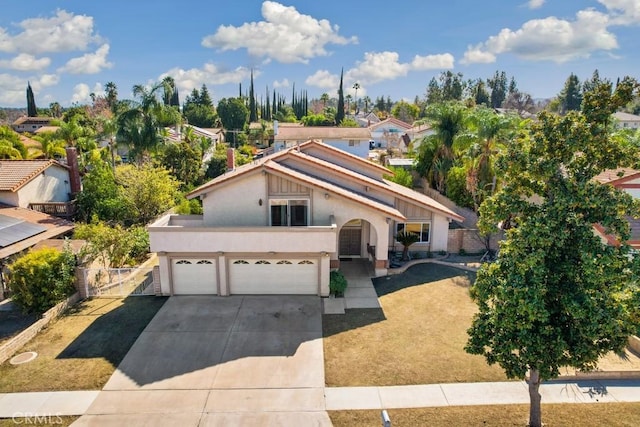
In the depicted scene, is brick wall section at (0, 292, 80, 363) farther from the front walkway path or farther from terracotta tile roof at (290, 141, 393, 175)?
Result: terracotta tile roof at (290, 141, 393, 175)

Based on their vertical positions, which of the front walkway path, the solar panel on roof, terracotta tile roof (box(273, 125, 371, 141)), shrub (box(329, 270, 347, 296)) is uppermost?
terracotta tile roof (box(273, 125, 371, 141))

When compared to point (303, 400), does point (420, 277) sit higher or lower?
higher

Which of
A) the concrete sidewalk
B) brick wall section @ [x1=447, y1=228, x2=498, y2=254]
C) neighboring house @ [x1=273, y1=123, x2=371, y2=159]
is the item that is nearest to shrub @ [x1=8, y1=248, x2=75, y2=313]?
the concrete sidewalk

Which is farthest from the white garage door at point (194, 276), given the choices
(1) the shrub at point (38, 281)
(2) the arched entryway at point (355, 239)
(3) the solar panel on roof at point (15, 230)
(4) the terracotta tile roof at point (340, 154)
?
(4) the terracotta tile roof at point (340, 154)

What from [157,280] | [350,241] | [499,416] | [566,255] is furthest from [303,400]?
[350,241]

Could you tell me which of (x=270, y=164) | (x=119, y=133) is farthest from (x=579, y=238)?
(x=119, y=133)

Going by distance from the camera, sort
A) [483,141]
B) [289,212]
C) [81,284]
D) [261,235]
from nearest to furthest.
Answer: [261,235]
[81,284]
[289,212]
[483,141]

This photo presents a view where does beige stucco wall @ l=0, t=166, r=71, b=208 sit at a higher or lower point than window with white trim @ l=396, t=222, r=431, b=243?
higher

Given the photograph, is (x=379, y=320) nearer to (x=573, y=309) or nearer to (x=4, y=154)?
(x=573, y=309)

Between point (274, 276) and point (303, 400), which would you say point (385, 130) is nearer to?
point (274, 276)
